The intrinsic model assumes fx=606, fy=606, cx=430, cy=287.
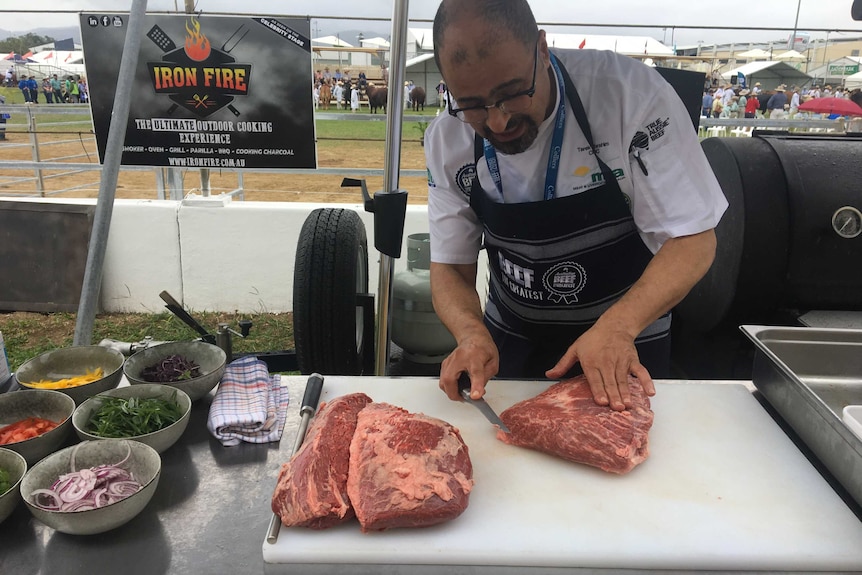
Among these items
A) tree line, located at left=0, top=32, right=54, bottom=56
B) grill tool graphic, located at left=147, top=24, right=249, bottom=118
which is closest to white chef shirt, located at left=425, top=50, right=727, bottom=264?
grill tool graphic, located at left=147, top=24, right=249, bottom=118

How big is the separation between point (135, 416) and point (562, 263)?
1.37 m

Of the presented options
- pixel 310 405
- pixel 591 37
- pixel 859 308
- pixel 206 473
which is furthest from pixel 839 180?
pixel 591 37

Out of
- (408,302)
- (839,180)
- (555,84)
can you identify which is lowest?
(408,302)

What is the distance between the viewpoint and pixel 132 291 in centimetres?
557

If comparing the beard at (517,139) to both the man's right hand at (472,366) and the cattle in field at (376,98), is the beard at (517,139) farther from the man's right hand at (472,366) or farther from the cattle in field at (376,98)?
the cattle in field at (376,98)

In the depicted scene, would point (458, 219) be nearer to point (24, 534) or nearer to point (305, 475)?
point (305, 475)

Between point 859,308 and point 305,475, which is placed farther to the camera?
point 859,308

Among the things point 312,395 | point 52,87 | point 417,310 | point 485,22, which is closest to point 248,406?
point 312,395

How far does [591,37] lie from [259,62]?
3.20 meters

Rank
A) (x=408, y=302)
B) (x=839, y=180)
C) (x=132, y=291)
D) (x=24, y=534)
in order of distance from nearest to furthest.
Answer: (x=24, y=534) < (x=839, y=180) < (x=408, y=302) < (x=132, y=291)

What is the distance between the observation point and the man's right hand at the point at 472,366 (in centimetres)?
169

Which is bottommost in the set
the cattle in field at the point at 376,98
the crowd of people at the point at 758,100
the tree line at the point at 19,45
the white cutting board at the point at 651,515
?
the white cutting board at the point at 651,515

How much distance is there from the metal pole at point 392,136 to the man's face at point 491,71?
0.48 m

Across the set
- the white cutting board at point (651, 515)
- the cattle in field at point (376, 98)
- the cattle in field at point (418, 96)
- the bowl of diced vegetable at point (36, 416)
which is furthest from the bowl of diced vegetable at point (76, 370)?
the cattle in field at point (418, 96)
